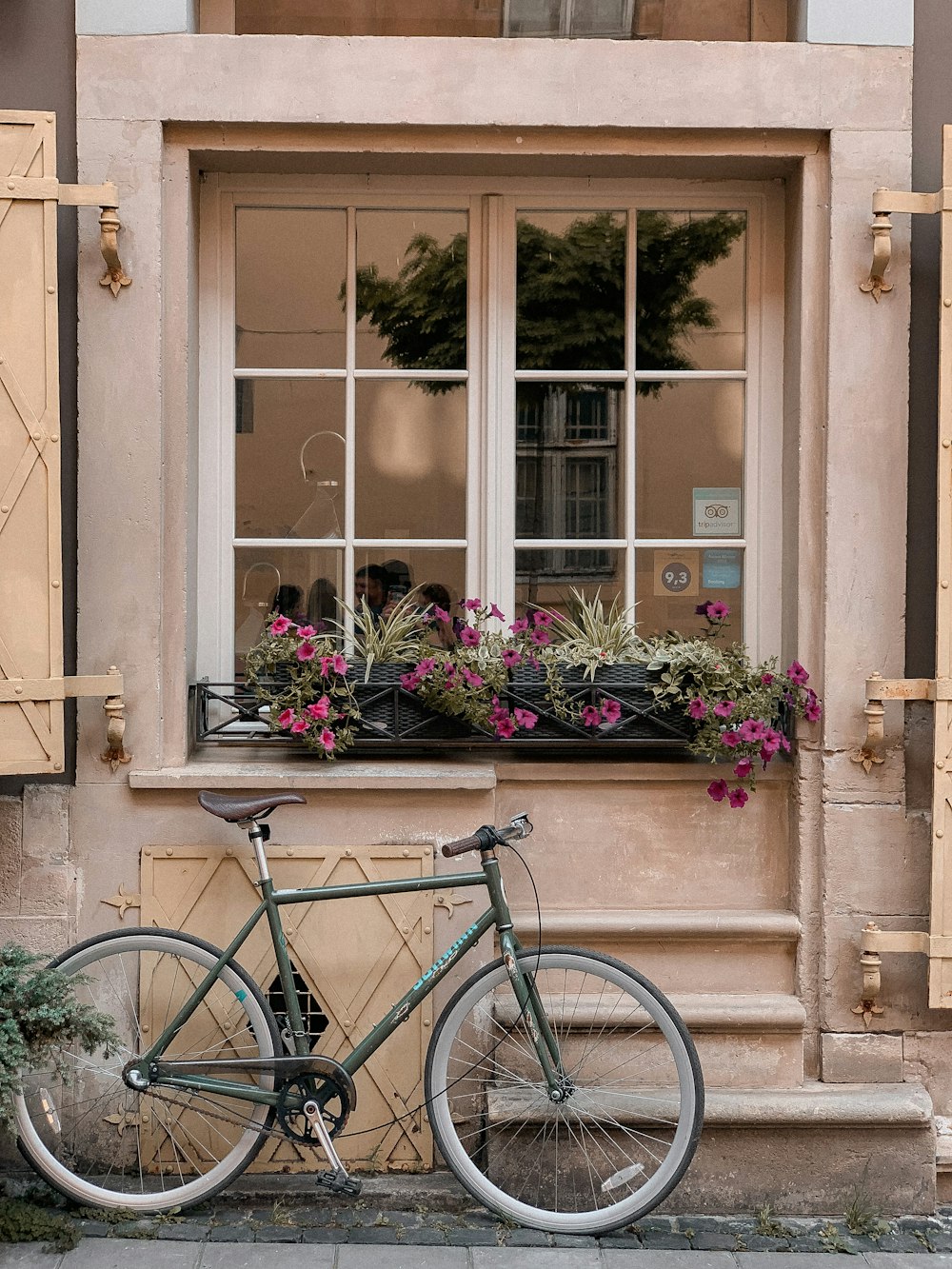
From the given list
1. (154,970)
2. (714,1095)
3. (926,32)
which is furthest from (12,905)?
(926,32)

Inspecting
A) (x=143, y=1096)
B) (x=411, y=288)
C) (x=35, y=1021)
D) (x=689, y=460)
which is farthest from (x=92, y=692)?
(x=689, y=460)

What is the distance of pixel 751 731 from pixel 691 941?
72cm

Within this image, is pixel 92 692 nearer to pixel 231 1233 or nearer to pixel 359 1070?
pixel 359 1070

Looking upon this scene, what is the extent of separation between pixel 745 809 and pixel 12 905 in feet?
7.65

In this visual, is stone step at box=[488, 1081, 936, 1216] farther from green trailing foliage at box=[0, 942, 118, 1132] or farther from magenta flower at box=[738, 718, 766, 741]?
green trailing foliage at box=[0, 942, 118, 1132]

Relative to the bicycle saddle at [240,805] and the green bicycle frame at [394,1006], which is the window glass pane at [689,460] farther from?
the bicycle saddle at [240,805]

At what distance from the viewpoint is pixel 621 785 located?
3.93 metres

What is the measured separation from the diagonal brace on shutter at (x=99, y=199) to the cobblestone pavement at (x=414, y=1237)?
9.07ft

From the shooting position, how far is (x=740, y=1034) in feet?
Result: 12.7

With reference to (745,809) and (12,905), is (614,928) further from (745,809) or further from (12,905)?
(12,905)

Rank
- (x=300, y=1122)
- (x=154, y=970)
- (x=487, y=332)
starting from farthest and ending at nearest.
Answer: (x=487, y=332), (x=154, y=970), (x=300, y=1122)

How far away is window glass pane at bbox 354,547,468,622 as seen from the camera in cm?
415

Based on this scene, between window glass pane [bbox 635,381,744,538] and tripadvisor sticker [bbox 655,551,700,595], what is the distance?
7 cm

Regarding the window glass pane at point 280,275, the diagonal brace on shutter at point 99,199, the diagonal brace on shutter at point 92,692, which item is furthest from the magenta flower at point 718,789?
the diagonal brace on shutter at point 99,199
